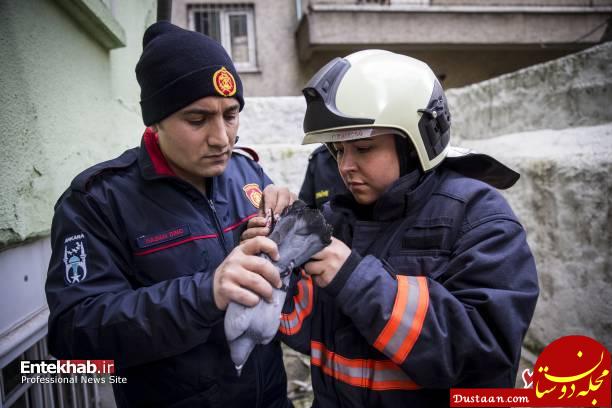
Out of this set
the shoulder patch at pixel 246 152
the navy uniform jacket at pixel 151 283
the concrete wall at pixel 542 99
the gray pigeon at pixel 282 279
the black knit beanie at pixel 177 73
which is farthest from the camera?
the concrete wall at pixel 542 99

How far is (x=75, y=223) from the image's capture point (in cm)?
136

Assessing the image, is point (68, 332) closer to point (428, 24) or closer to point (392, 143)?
point (392, 143)

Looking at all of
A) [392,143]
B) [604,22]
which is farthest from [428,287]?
[604,22]

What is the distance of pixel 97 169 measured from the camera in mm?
1506

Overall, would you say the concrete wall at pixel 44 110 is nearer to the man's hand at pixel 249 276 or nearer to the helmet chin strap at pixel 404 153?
the man's hand at pixel 249 276

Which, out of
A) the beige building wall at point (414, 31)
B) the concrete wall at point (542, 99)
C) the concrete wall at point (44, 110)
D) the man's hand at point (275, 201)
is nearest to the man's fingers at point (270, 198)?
the man's hand at point (275, 201)

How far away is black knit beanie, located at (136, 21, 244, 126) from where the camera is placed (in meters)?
1.51

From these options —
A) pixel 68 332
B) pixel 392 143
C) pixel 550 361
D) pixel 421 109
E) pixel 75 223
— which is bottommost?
pixel 550 361

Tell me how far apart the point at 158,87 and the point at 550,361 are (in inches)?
84.2

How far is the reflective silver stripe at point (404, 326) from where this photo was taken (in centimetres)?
109

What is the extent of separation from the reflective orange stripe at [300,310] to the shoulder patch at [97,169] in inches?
34.9

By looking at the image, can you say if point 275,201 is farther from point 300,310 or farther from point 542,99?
point 542,99

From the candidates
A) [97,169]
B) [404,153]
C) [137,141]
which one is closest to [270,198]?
[404,153]

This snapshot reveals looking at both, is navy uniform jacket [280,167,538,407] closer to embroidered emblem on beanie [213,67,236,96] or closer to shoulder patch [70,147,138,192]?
embroidered emblem on beanie [213,67,236,96]
